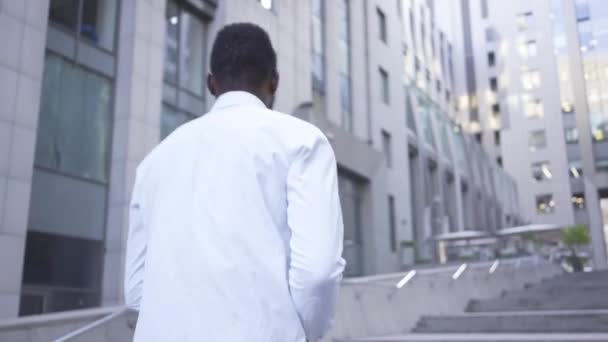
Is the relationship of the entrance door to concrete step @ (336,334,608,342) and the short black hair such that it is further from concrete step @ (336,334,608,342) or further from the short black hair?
the short black hair

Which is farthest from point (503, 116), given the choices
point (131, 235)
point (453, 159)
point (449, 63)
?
point (131, 235)

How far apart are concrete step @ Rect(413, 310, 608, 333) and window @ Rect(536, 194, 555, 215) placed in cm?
4459

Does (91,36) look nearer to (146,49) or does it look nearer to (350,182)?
(146,49)

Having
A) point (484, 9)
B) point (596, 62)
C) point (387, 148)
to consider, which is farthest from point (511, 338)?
point (484, 9)

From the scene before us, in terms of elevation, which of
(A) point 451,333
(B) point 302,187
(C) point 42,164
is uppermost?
(C) point 42,164

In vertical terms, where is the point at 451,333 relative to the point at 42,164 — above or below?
below

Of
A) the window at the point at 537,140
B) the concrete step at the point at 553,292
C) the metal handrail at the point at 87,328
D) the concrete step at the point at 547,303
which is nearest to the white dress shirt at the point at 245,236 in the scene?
the metal handrail at the point at 87,328

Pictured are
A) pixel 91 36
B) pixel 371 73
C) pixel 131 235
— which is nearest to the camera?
pixel 131 235

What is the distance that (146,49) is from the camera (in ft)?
44.5

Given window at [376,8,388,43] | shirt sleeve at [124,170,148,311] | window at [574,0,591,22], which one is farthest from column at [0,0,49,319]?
window at [574,0,591,22]

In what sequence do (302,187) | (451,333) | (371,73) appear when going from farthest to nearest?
(371,73) < (451,333) < (302,187)

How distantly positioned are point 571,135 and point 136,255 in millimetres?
52587

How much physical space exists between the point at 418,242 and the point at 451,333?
63.0 ft

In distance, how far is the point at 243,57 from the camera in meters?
1.73
